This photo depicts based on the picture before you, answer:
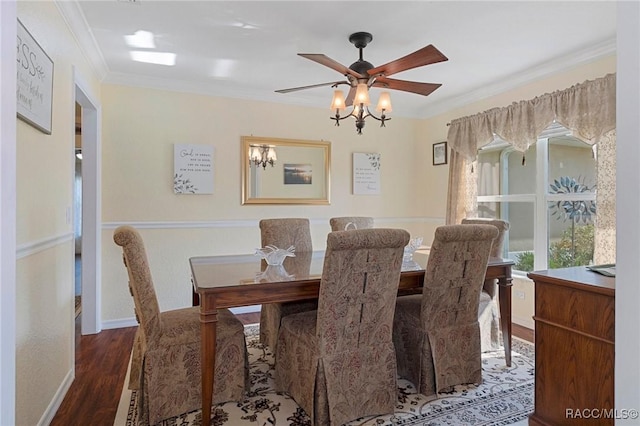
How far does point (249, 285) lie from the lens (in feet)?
6.35

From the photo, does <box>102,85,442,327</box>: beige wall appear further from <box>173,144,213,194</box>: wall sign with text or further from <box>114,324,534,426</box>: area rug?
<box>114,324,534,426</box>: area rug

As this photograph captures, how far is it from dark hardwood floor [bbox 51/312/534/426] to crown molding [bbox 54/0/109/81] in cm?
235

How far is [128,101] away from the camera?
365cm

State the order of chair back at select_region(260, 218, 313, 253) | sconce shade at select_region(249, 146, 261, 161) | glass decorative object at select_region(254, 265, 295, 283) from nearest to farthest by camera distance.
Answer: glass decorative object at select_region(254, 265, 295, 283), chair back at select_region(260, 218, 313, 253), sconce shade at select_region(249, 146, 261, 161)

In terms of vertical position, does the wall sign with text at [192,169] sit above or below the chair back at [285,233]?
above

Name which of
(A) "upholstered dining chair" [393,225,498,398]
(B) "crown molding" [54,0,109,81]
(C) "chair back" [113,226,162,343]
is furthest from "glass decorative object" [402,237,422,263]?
(B) "crown molding" [54,0,109,81]

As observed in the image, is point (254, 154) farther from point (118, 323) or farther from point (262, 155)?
point (118, 323)

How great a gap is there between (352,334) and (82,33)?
2744 millimetres

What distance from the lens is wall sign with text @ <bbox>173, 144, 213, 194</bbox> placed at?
382 cm

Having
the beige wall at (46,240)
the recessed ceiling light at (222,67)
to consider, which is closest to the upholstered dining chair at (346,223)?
the recessed ceiling light at (222,67)

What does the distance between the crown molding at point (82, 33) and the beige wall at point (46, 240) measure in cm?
6

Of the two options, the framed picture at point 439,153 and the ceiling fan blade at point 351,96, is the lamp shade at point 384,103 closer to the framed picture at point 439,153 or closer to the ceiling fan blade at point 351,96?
the ceiling fan blade at point 351,96

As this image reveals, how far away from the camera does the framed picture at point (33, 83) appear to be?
63.2 inches

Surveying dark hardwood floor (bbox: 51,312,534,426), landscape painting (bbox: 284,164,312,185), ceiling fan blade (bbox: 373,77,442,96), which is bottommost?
dark hardwood floor (bbox: 51,312,534,426)
